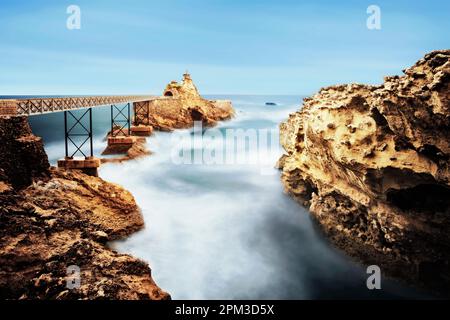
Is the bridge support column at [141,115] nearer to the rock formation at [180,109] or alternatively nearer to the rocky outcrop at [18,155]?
the rock formation at [180,109]

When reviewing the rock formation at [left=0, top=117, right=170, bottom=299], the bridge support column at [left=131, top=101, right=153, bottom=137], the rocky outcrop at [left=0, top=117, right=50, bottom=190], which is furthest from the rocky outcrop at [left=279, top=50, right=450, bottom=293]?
the bridge support column at [left=131, top=101, right=153, bottom=137]

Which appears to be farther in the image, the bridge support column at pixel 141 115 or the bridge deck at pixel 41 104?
the bridge support column at pixel 141 115

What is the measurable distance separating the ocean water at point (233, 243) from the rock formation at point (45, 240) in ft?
10.4

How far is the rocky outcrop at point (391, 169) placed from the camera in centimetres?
895

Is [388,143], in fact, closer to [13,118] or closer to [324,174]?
[324,174]

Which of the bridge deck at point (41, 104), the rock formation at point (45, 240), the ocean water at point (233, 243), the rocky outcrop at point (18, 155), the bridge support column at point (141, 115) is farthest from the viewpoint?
the bridge support column at point (141, 115)

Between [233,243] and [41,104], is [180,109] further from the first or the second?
[41,104]

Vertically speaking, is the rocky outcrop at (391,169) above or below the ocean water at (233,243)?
above

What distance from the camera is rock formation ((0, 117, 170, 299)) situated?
7.37 meters

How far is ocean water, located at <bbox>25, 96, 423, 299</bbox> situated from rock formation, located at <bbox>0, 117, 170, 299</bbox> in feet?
10.4

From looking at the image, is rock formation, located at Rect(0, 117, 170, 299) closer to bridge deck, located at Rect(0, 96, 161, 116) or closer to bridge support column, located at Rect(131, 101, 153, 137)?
bridge deck, located at Rect(0, 96, 161, 116)

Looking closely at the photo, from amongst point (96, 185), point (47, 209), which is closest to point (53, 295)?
point (47, 209)

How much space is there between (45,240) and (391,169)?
905cm

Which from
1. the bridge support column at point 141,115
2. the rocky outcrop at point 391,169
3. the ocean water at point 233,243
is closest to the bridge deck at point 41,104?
the ocean water at point 233,243
